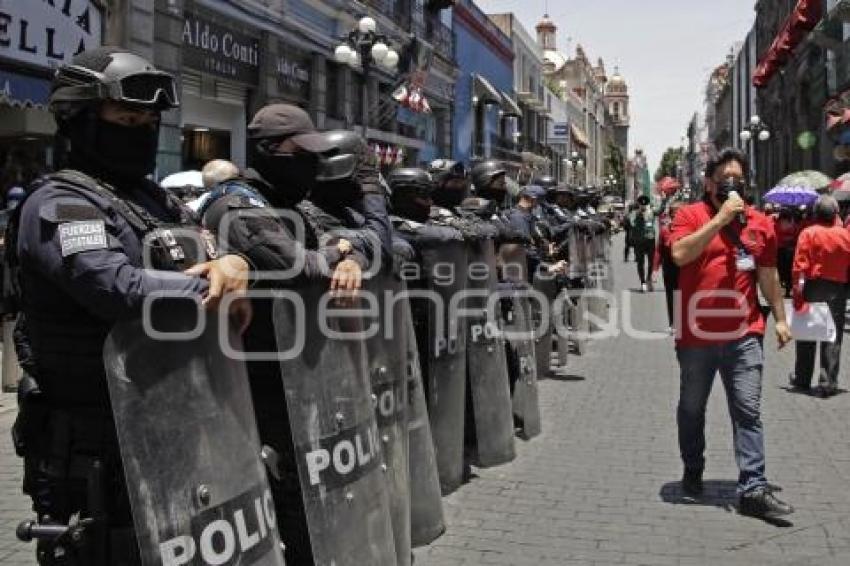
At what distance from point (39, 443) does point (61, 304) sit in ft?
1.40

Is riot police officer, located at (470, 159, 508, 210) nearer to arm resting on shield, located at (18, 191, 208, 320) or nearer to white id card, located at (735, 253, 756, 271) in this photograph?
white id card, located at (735, 253, 756, 271)

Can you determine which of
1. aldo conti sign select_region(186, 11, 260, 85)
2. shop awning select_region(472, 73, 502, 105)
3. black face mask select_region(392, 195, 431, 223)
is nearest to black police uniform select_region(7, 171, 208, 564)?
black face mask select_region(392, 195, 431, 223)

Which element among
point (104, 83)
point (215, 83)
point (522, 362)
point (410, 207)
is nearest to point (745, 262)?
point (410, 207)

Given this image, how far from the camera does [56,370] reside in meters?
2.70

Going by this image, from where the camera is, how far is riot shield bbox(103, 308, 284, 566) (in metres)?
2.42

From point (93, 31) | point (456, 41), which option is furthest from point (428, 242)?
point (456, 41)

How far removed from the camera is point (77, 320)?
2682 millimetres

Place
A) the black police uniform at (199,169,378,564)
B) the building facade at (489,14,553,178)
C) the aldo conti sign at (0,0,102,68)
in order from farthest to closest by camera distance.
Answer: the building facade at (489,14,553,178) → the aldo conti sign at (0,0,102,68) → the black police uniform at (199,169,378,564)

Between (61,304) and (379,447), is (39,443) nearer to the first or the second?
(61,304)

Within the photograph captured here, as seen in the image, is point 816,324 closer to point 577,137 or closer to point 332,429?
point 332,429

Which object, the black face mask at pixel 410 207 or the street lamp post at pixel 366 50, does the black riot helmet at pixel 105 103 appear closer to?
the black face mask at pixel 410 207

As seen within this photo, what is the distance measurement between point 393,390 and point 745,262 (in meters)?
2.44

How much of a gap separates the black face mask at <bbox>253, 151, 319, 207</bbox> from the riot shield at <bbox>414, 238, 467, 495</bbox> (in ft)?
5.37

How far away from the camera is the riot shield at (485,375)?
5.87m
